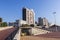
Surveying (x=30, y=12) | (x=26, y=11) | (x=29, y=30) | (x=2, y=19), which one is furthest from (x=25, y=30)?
(x=30, y=12)

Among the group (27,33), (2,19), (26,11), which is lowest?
(27,33)

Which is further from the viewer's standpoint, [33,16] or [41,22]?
[41,22]

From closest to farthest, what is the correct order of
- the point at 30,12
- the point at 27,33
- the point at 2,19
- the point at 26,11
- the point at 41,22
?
the point at 27,33
the point at 2,19
the point at 26,11
the point at 30,12
the point at 41,22

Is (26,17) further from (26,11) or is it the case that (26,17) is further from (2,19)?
(2,19)

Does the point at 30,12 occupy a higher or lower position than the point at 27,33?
higher

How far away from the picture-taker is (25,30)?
3609 cm

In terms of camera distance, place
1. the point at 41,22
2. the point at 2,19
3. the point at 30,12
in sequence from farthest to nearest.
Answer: the point at 41,22 < the point at 30,12 < the point at 2,19

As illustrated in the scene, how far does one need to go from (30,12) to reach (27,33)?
94538mm

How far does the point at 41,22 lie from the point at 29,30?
114 m

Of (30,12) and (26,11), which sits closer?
(26,11)

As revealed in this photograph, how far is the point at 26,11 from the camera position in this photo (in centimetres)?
12112

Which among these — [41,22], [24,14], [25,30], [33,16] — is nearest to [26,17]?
[24,14]

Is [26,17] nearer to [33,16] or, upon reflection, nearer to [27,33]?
[33,16]

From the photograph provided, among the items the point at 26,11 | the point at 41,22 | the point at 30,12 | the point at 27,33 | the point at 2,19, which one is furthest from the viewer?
the point at 41,22
